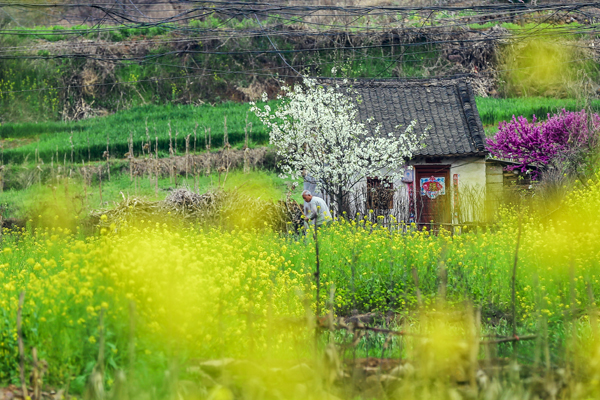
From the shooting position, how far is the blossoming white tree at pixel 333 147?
59.5ft

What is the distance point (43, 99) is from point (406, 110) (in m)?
27.7

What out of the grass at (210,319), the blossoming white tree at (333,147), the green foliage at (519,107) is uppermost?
the green foliage at (519,107)

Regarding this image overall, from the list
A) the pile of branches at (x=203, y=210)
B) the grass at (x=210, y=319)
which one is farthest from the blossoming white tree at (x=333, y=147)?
the grass at (x=210, y=319)

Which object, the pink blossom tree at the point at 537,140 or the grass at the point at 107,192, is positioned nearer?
the grass at the point at 107,192

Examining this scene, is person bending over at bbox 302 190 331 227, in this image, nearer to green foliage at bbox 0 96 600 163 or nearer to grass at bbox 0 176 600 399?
grass at bbox 0 176 600 399

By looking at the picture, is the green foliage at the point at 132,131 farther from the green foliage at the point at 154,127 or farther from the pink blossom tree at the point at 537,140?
the pink blossom tree at the point at 537,140

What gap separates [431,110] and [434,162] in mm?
2727

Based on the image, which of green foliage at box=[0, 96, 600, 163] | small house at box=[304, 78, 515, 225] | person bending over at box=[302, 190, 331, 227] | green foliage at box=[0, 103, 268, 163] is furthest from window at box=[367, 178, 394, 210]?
green foliage at box=[0, 96, 600, 163]

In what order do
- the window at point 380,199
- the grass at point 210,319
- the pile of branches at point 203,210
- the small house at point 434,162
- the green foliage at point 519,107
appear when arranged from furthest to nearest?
1. the green foliage at point 519,107
2. the window at point 380,199
3. the small house at point 434,162
4. the pile of branches at point 203,210
5. the grass at point 210,319

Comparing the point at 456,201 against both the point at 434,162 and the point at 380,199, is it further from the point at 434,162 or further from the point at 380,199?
the point at 434,162

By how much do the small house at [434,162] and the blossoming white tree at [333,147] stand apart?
0.49m

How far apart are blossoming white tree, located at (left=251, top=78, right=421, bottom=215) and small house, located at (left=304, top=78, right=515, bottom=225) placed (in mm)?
489

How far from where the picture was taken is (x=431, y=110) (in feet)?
72.3

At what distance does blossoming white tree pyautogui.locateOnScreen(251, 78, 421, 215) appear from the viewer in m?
18.1
